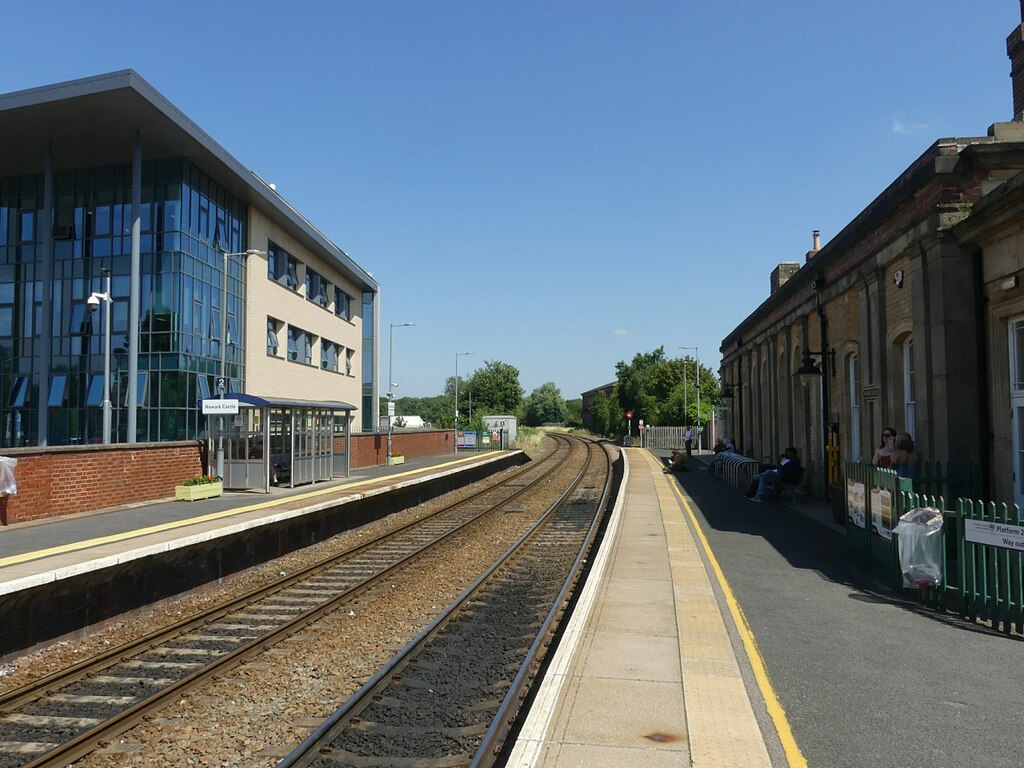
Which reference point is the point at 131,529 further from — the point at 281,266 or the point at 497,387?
the point at 497,387

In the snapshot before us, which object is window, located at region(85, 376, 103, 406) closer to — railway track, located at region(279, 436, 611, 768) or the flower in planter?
the flower in planter

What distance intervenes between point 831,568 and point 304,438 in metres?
16.4

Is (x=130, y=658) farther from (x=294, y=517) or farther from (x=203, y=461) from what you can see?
(x=203, y=461)

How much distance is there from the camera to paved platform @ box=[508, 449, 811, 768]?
4.36 m

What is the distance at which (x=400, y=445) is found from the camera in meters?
39.3

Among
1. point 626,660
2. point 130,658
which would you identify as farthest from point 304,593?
point 626,660

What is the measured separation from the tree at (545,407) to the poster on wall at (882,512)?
150803mm

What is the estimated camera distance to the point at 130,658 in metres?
7.59

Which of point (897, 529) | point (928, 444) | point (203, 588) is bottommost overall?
point (203, 588)

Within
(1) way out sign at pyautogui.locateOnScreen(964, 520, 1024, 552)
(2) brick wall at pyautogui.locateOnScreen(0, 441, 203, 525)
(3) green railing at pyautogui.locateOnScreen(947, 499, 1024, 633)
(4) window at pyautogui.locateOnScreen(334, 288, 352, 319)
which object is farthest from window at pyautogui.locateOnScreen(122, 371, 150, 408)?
(1) way out sign at pyautogui.locateOnScreen(964, 520, 1024, 552)

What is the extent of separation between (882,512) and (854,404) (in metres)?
8.00

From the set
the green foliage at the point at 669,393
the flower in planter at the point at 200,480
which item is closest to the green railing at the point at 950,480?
the flower in planter at the point at 200,480

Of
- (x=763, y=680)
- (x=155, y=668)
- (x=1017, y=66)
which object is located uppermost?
(x=1017, y=66)

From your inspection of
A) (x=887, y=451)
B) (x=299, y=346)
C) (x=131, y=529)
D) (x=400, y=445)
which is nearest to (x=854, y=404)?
(x=887, y=451)
